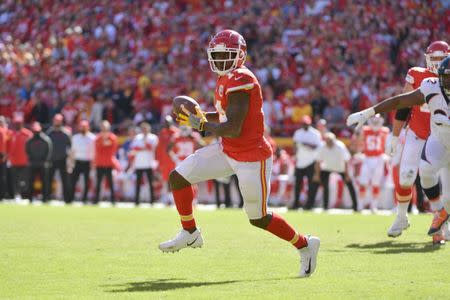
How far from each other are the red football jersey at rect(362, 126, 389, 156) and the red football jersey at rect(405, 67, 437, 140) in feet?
25.7

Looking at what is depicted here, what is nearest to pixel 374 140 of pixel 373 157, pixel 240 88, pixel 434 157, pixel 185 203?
pixel 373 157

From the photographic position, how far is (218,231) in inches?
496

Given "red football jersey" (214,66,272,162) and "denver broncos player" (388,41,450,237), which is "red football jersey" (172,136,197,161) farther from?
"red football jersey" (214,66,272,162)

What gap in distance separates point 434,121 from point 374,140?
9.56 metres

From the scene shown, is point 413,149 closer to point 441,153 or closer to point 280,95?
point 441,153

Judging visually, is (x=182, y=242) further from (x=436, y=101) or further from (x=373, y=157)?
(x=373, y=157)

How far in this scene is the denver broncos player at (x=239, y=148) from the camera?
7.91m

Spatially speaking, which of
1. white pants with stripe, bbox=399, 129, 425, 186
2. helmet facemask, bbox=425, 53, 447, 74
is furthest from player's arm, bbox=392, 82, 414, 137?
helmet facemask, bbox=425, 53, 447, 74

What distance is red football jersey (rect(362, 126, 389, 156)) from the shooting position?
62.2ft

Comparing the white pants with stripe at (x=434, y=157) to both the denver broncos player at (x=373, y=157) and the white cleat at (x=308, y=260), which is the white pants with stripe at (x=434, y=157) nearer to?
the white cleat at (x=308, y=260)

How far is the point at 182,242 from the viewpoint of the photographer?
8.55 m

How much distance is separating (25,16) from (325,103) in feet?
38.7

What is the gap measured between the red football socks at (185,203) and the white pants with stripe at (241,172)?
4.5 inches

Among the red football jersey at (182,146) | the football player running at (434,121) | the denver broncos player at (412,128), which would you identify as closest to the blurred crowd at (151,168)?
the red football jersey at (182,146)
